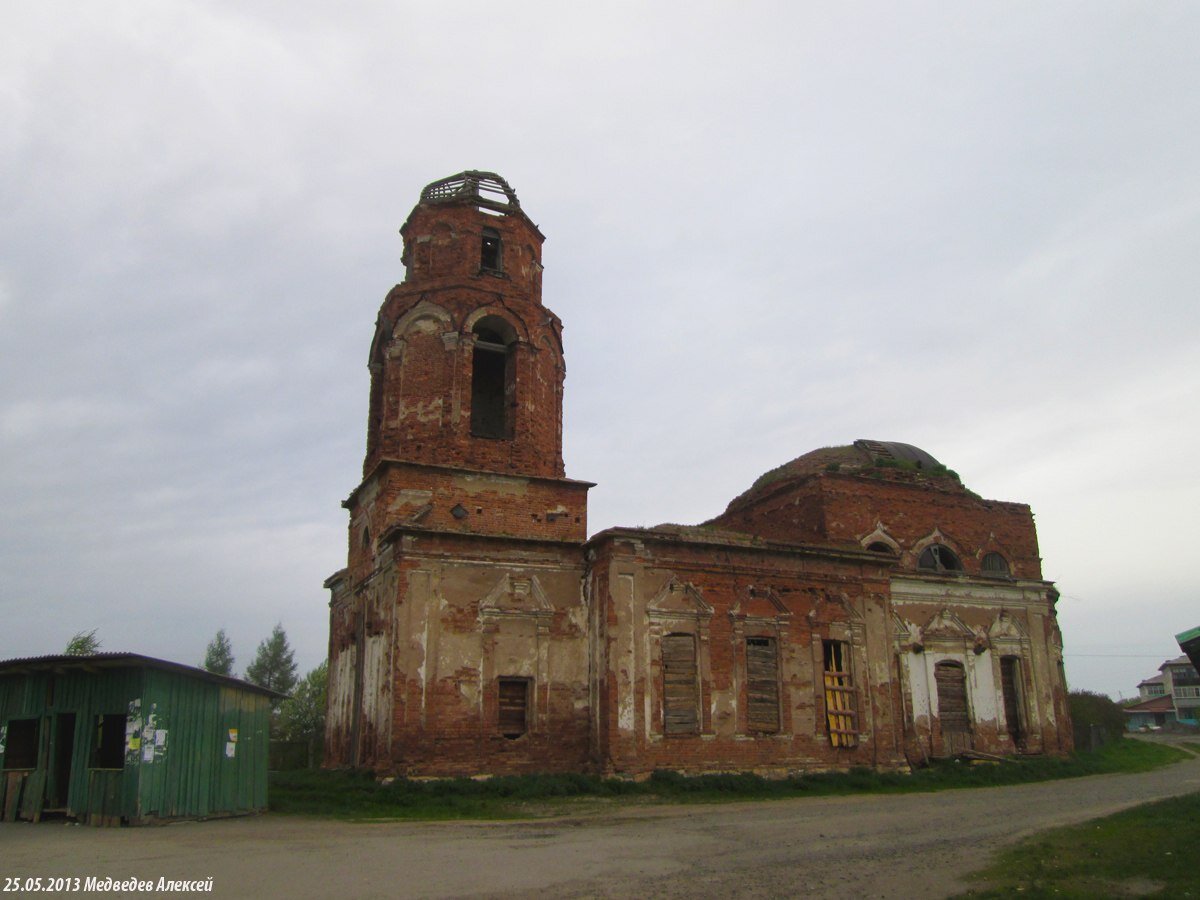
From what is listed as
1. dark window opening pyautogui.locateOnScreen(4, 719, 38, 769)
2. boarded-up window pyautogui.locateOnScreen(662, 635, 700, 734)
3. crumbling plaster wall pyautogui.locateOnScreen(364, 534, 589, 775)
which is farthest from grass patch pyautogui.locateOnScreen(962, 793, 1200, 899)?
dark window opening pyautogui.locateOnScreen(4, 719, 38, 769)

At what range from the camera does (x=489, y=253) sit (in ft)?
72.2

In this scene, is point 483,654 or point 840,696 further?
point 840,696

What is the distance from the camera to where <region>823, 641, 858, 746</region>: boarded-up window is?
19.8 m

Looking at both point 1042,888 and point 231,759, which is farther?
point 231,759

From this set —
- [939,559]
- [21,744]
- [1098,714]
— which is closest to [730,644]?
[939,559]

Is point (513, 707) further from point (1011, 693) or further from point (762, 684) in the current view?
point (1011, 693)

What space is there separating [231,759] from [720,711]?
9.32 meters

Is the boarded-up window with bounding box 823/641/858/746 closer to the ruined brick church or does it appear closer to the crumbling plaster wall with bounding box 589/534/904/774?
the ruined brick church

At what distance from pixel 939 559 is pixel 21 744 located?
21739 mm

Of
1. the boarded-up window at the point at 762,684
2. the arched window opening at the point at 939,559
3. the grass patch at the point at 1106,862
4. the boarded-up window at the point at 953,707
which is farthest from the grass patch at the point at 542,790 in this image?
the grass patch at the point at 1106,862

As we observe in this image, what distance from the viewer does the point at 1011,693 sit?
24156 mm

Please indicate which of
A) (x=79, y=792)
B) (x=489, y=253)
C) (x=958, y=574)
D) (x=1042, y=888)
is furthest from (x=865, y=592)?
(x=79, y=792)

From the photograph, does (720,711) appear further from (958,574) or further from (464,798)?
(958,574)

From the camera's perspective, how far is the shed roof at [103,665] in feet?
45.6
